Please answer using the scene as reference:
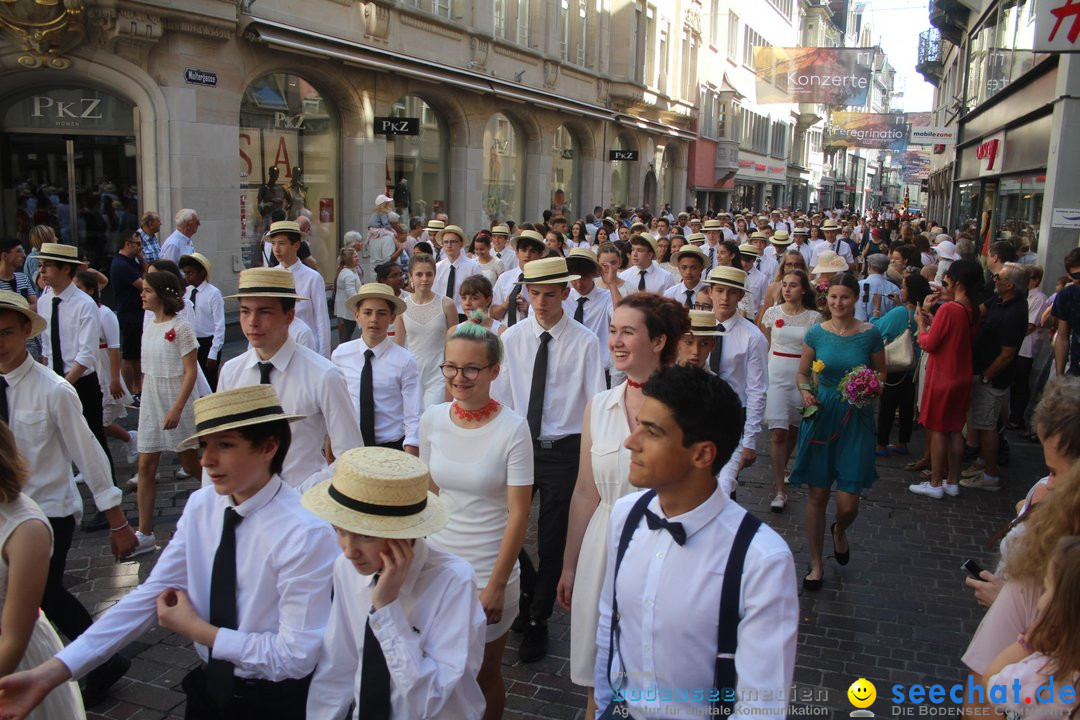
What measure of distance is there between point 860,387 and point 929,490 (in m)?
2.93

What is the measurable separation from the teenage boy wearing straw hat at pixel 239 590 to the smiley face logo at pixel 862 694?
2959mm

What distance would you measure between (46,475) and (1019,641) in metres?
4.23

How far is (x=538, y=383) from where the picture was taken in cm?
522

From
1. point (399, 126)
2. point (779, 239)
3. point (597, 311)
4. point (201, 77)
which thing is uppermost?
point (201, 77)

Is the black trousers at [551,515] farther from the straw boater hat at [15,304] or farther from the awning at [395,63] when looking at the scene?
the awning at [395,63]

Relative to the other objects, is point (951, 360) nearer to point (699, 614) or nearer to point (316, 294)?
point (316, 294)

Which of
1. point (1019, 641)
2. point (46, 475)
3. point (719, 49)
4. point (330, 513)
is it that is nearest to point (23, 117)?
point (46, 475)

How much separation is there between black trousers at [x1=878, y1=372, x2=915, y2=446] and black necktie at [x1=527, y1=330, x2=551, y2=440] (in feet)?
18.6

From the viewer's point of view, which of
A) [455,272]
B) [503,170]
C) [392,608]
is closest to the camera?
[392,608]

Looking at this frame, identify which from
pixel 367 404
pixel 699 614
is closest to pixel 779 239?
pixel 367 404

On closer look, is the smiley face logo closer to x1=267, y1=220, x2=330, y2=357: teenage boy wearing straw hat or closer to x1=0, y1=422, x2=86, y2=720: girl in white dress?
x1=0, y1=422, x2=86, y2=720: girl in white dress

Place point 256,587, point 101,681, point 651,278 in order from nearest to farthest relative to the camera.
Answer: point 256,587 → point 101,681 → point 651,278

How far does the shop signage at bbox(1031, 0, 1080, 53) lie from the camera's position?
9.02 meters

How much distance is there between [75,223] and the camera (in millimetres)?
13969
